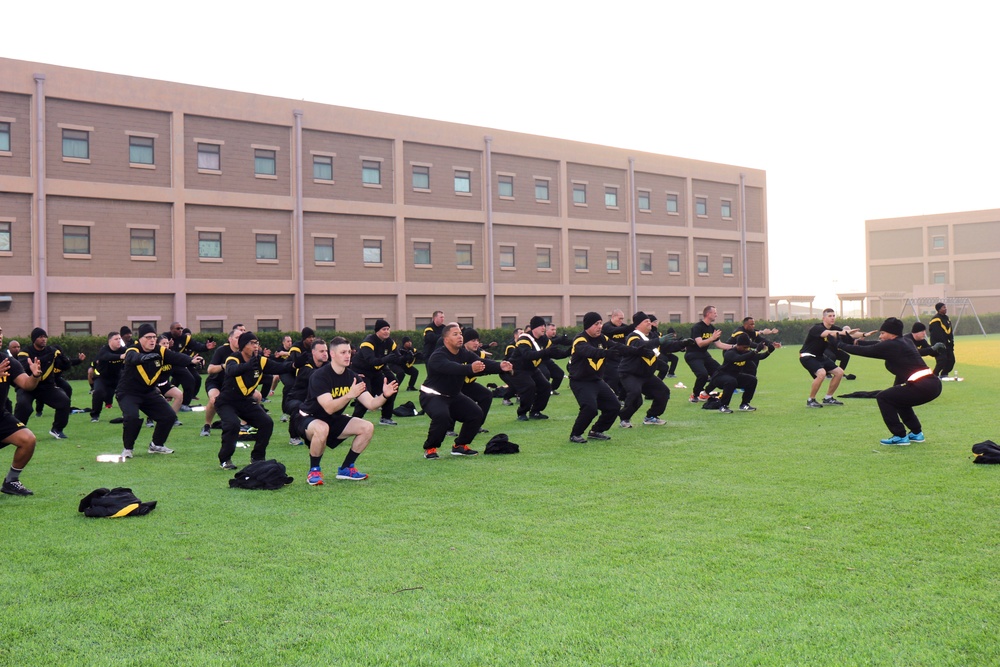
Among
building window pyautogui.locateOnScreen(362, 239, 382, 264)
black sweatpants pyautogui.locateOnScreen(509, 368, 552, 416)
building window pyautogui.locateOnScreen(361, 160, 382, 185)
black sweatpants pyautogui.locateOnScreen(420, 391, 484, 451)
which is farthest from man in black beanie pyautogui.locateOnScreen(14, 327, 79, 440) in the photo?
building window pyautogui.locateOnScreen(361, 160, 382, 185)

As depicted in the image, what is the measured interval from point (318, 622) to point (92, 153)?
34395 mm

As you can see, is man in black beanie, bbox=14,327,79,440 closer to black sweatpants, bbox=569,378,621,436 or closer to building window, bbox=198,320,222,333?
black sweatpants, bbox=569,378,621,436

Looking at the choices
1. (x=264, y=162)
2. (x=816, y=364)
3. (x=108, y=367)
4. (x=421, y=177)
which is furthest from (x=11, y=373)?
(x=421, y=177)

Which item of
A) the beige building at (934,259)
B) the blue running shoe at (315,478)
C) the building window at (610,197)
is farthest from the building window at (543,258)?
the beige building at (934,259)

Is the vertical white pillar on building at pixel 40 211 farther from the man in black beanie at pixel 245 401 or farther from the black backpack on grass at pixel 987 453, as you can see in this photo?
the black backpack on grass at pixel 987 453

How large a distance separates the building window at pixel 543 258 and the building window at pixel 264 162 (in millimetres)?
15133

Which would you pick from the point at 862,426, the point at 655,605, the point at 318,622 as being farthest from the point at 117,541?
the point at 862,426

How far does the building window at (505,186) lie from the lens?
4638 centimetres

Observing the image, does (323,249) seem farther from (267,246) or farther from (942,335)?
(942,335)

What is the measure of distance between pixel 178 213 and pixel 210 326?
4940 mm

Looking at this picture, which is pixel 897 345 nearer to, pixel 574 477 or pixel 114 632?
pixel 574 477

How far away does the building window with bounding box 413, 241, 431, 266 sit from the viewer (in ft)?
142

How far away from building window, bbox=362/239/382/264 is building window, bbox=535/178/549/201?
403 inches

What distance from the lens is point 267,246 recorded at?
129ft
